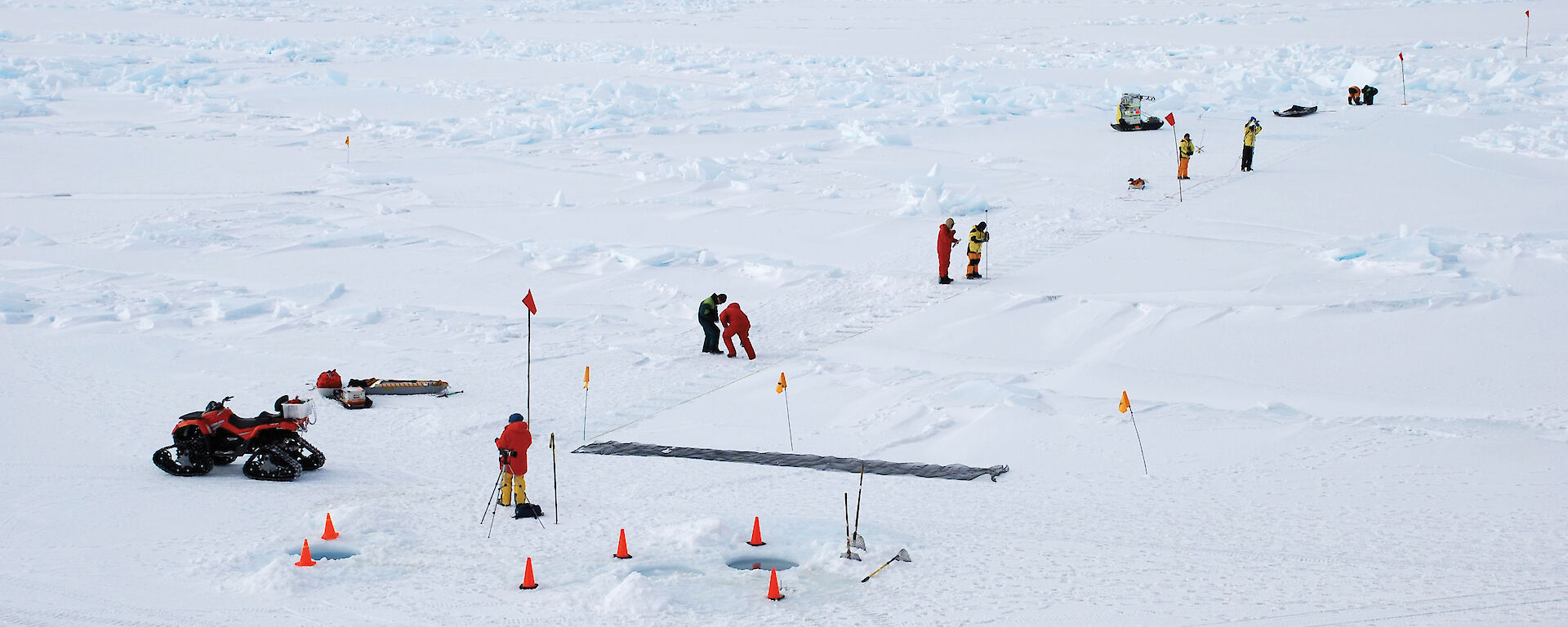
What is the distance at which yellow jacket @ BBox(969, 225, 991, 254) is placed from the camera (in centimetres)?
1769

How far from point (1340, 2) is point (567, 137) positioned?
42632mm

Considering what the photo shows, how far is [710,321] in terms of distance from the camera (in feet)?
51.1

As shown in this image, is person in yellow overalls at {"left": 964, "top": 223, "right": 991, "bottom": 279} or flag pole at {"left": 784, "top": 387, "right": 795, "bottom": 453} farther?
person in yellow overalls at {"left": 964, "top": 223, "right": 991, "bottom": 279}

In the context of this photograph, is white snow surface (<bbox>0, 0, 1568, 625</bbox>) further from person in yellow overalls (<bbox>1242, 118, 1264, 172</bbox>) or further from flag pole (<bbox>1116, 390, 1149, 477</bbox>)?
person in yellow overalls (<bbox>1242, 118, 1264, 172</bbox>)

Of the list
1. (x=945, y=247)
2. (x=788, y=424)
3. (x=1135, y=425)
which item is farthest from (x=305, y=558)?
(x=945, y=247)

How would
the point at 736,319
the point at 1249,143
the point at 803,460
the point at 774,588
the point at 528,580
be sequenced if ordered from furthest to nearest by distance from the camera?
the point at 1249,143
the point at 736,319
the point at 803,460
the point at 528,580
the point at 774,588

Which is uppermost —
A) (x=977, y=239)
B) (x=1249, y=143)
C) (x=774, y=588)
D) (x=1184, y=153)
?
(x=1249, y=143)

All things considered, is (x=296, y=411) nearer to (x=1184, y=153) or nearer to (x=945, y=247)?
(x=945, y=247)

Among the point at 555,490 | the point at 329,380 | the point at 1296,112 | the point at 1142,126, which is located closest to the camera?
the point at 555,490

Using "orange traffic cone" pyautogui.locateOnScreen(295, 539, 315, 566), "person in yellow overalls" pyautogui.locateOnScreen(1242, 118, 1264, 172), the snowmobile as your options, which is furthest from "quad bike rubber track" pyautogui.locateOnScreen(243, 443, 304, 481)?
the snowmobile

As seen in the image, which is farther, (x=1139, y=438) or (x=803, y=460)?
(x=1139, y=438)

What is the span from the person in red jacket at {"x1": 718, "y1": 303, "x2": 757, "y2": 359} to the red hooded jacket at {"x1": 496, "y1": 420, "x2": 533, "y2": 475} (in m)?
5.30

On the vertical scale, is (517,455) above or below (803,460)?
above

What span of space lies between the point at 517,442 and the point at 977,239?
29.8ft
